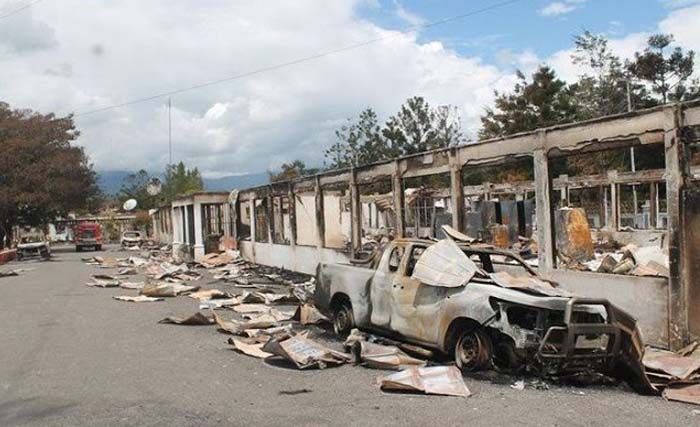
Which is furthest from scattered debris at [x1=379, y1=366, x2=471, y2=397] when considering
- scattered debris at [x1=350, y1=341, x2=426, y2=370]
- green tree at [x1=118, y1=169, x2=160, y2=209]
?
green tree at [x1=118, y1=169, x2=160, y2=209]

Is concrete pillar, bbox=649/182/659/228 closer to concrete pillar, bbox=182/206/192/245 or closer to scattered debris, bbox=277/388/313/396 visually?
scattered debris, bbox=277/388/313/396

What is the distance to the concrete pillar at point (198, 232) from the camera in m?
35.2

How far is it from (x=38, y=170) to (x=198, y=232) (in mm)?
23161

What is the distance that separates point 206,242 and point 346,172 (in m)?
16.1

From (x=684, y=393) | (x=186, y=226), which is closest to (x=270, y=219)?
(x=186, y=226)

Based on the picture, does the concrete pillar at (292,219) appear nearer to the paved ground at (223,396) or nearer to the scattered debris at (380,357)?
the paved ground at (223,396)

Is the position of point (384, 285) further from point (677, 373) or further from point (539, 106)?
point (539, 106)

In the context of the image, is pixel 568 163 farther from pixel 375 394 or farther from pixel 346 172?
pixel 375 394

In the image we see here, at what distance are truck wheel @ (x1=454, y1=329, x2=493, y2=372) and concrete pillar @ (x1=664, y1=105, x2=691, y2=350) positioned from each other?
3.17m

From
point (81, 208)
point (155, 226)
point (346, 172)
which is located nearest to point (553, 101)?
point (346, 172)

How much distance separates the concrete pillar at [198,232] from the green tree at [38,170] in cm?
2102

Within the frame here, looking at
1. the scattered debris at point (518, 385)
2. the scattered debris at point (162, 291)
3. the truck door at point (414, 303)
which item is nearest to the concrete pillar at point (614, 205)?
the scattered debris at point (162, 291)

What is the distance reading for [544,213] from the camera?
12578 millimetres

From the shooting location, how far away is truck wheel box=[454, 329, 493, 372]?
27.8 ft
